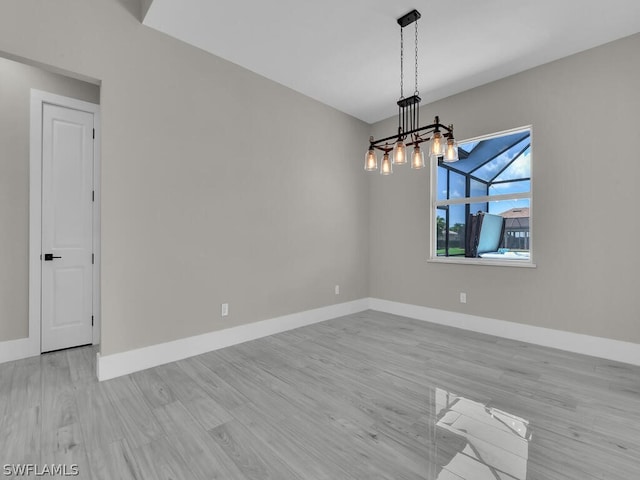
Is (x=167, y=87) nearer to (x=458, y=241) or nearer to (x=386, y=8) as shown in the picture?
(x=386, y=8)

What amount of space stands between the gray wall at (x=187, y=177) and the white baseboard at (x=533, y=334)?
1.45m

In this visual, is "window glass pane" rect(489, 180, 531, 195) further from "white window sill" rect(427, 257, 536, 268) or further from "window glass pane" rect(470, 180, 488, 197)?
"white window sill" rect(427, 257, 536, 268)

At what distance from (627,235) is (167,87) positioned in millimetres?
4584

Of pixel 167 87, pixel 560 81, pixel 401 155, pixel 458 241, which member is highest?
pixel 560 81

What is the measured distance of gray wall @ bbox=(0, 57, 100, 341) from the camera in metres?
2.79

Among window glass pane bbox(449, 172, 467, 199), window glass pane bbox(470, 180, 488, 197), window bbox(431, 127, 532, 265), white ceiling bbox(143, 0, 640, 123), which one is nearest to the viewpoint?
white ceiling bbox(143, 0, 640, 123)

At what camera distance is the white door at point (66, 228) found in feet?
9.85

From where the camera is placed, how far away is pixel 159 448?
1.69m

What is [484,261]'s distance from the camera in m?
3.80

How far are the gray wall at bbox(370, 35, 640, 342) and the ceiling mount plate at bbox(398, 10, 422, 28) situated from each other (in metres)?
1.72

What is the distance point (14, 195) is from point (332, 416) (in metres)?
3.43

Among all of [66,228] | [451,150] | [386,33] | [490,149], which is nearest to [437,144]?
[451,150]

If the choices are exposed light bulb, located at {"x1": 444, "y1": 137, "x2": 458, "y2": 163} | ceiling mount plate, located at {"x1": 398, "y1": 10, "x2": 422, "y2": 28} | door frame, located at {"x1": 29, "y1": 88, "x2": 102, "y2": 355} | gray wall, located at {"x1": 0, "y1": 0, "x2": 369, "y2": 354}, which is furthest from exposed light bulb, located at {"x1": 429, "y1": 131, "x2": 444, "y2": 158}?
door frame, located at {"x1": 29, "y1": 88, "x2": 102, "y2": 355}

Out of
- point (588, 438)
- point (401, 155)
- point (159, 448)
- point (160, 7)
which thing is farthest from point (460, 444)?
point (160, 7)
